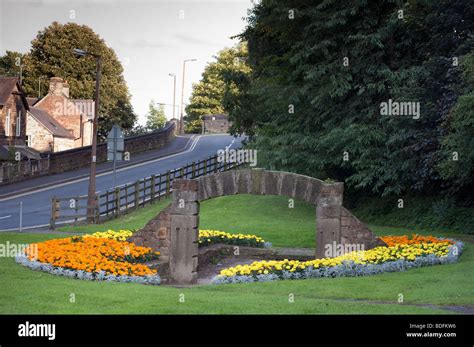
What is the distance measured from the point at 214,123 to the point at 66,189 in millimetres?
60051

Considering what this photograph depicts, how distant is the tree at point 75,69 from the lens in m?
83.8

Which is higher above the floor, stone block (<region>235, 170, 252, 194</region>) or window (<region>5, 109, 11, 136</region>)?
window (<region>5, 109, 11, 136</region>)

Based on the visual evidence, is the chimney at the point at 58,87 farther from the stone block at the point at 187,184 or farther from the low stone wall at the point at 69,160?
the stone block at the point at 187,184

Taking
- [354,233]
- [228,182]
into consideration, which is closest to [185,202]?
[228,182]

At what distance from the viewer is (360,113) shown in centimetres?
3195

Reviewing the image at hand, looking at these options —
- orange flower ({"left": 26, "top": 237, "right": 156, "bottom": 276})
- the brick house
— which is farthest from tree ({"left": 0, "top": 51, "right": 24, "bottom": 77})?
orange flower ({"left": 26, "top": 237, "right": 156, "bottom": 276})

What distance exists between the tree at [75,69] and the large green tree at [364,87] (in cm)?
5083

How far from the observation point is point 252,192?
777 inches

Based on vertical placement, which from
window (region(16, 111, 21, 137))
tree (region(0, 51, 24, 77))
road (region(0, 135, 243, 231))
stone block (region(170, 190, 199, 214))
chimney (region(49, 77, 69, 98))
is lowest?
road (region(0, 135, 243, 231))

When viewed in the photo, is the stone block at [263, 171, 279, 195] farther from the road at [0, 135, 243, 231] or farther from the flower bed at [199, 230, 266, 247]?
the road at [0, 135, 243, 231]

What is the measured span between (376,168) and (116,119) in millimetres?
58470

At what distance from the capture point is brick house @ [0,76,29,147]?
63.5 metres

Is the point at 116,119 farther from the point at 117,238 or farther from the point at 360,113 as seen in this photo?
the point at 117,238

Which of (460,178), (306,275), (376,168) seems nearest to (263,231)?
(376,168)
